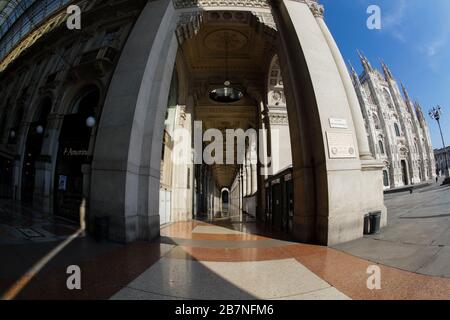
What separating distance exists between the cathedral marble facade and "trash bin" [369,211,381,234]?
171ft

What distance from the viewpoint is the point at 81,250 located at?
5344 mm

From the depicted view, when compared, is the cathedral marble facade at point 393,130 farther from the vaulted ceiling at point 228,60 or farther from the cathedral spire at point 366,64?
the vaulted ceiling at point 228,60

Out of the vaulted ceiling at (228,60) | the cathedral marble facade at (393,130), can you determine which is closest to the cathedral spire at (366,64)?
the cathedral marble facade at (393,130)

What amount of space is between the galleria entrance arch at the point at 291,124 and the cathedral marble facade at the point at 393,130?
5127cm

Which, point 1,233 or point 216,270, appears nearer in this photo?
point 216,270

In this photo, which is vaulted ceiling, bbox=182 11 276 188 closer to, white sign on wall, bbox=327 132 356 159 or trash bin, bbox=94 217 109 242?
white sign on wall, bbox=327 132 356 159

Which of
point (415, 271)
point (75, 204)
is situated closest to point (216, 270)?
point (415, 271)

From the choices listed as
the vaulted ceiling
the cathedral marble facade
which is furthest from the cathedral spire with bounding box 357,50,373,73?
the vaulted ceiling

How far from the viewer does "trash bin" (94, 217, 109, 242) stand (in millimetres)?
6512

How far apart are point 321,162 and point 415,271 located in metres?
3.86

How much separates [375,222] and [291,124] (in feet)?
13.6

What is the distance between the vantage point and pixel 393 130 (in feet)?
183

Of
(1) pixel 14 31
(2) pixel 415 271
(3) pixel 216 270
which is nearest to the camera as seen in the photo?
(2) pixel 415 271

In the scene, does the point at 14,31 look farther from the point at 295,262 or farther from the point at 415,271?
the point at 415,271
